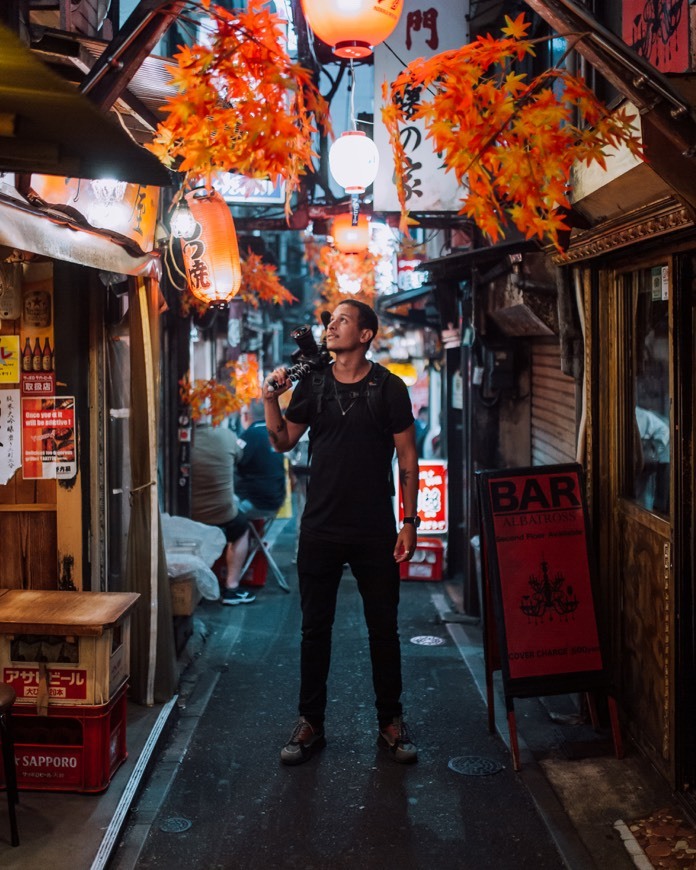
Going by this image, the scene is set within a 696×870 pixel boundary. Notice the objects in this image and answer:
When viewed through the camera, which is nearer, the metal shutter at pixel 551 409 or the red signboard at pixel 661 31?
the red signboard at pixel 661 31

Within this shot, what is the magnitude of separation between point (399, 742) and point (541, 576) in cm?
155

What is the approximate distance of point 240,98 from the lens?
18.7ft

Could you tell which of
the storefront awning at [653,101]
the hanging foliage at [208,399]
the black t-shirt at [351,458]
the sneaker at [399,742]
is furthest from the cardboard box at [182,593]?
the storefront awning at [653,101]

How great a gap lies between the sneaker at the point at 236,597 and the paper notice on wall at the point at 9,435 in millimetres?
5086

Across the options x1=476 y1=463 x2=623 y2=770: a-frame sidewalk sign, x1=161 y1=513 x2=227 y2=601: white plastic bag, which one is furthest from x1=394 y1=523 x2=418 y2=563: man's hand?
x1=161 y1=513 x2=227 y2=601: white plastic bag

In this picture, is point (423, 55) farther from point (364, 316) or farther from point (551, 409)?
point (364, 316)

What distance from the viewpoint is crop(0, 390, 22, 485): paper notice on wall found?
6762 mm

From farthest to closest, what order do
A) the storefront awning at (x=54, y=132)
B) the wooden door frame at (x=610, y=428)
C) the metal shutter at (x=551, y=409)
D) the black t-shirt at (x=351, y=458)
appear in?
the metal shutter at (x=551, y=409), the wooden door frame at (x=610, y=428), the black t-shirt at (x=351, y=458), the storefront awning at (x=54, y=132)

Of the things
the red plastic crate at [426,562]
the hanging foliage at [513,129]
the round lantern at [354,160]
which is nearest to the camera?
the hanging foliage at [513,129]

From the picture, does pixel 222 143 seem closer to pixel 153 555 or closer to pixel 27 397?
pixel 27 397

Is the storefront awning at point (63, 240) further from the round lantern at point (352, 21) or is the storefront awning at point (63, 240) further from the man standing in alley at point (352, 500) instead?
the round lantern at point (352, 21)

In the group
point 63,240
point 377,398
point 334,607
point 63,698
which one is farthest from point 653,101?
point 63,698

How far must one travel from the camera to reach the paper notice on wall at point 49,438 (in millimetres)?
6891

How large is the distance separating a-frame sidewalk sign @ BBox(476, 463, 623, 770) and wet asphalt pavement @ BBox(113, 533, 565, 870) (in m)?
0.70
